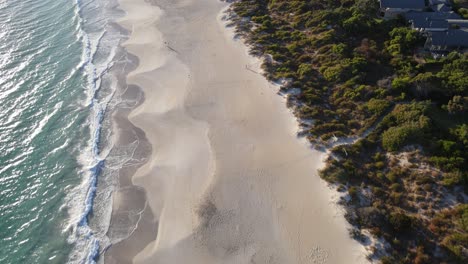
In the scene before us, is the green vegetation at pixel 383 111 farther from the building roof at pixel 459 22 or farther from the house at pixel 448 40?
the building roof at pixel 459 22

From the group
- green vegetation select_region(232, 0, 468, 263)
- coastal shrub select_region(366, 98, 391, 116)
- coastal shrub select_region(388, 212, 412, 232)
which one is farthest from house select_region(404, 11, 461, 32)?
coastal shrub select_region(388, 212, 412, 232)

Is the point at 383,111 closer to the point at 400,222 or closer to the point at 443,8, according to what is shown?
the point at 400,222

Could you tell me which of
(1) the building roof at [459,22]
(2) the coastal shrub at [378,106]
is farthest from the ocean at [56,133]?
(1) the building roof at [459,22]

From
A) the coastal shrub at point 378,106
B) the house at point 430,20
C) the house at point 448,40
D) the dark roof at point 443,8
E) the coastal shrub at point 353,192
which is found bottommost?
the coastal shrub at point 353,192

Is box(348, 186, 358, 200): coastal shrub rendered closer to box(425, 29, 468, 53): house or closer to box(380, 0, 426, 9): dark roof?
box(425, 29, 468, 53): house

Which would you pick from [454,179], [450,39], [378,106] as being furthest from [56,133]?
[450,39]

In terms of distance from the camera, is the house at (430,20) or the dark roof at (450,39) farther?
the house at (430,20)

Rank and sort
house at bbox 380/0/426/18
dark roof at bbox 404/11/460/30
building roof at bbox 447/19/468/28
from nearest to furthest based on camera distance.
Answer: dark roof at bbox 404/11/460/30
building roof at bbox 447/19/468/28
house at bbox 380/0/426/18
